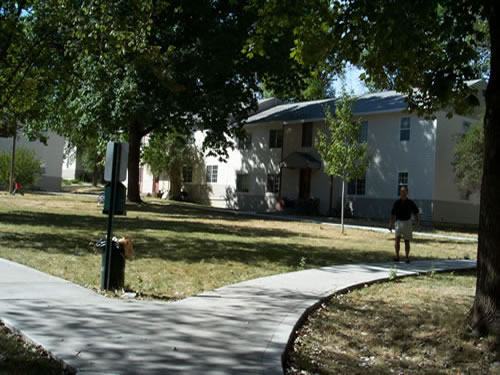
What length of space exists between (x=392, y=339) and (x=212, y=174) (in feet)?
122

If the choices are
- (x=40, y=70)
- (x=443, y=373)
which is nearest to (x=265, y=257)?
(x=443, y=373)

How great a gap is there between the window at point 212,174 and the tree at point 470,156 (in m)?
20.4

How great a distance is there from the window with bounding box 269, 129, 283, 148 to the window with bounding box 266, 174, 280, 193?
2.21 meters

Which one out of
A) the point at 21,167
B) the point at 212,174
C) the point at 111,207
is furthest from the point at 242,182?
the point at 111,207

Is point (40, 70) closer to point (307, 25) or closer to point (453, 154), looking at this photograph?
point (307, 25)

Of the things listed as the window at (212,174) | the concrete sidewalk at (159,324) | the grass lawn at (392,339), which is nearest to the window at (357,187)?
the window at (212,174)

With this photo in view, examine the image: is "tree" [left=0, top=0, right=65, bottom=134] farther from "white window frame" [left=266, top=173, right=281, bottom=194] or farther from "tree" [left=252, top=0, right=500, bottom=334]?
"white window frame" [left=266, top=173, right=281, bottom=194]

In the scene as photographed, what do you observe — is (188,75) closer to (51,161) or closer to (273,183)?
(273,183)

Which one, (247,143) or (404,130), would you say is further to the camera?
(247,143)

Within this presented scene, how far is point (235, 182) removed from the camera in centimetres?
4097

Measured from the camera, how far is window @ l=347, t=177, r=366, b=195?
32188mm

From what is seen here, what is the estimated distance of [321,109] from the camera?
1384 inches

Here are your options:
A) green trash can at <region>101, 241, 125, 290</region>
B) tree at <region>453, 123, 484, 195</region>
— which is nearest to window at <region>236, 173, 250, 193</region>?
tree at <region>453, 123, 484, 195</region>

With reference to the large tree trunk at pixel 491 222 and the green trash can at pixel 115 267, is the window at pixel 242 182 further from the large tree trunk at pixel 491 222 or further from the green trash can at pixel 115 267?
the large tree trunk at pixel 491 222
